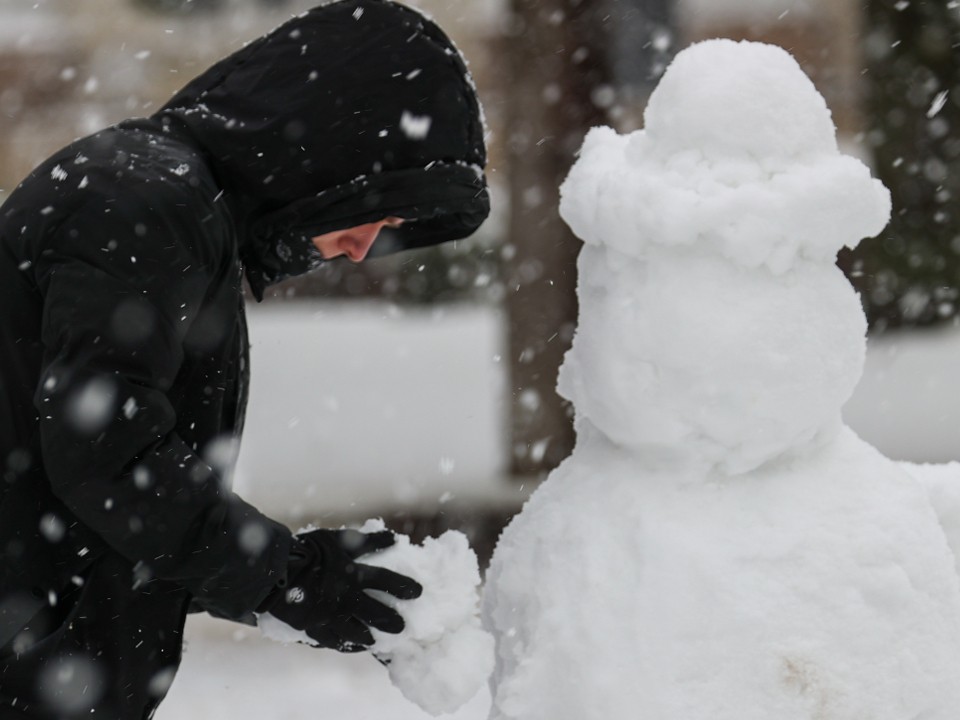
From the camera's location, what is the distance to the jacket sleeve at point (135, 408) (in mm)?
1764

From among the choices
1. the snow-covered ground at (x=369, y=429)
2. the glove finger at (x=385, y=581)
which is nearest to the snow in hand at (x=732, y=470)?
the glove finger at (x=385, y=581)

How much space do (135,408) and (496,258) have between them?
7.06 metres

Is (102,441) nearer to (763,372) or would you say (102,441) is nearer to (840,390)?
(763,372)

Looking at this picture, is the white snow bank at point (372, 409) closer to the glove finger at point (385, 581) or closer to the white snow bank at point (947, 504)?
the white snow bank at point (947, 504)

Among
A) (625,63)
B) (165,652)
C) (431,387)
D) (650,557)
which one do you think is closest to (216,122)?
(165,652)

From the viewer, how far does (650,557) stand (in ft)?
6.97

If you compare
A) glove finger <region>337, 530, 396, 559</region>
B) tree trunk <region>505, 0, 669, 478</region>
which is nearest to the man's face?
glove finger <region>337, 530, 396, 559</region>

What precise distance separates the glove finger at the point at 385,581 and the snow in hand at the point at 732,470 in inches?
11.5

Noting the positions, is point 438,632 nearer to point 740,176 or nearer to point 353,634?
point 353,634

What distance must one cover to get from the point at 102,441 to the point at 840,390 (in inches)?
48.0

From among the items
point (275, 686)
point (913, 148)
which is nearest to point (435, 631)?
point (275, 686)

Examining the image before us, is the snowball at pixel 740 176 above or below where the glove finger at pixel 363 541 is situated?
above

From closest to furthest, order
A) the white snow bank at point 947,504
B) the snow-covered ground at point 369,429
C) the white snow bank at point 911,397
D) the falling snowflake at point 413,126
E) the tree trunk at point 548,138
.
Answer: the falling snowflake at point 413,126
the white snow bank at point 947,504
the snow-covered ground at point 369,429
the tree trunk at point 548,138
the white snow bank at point 911,397

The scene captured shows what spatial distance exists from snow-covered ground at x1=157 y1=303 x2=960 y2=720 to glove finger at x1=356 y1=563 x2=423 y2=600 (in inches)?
77.5
